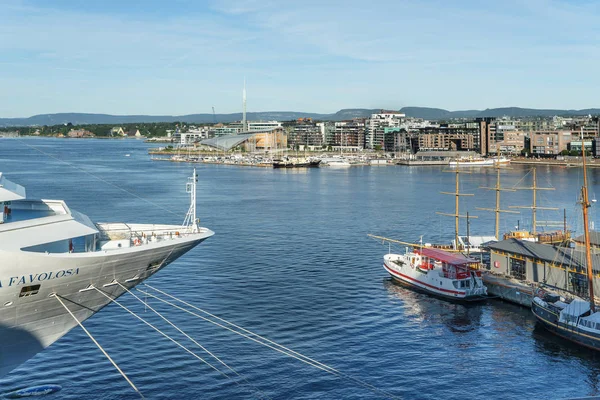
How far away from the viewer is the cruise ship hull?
32.6 ft

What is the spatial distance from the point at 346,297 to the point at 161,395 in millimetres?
9638

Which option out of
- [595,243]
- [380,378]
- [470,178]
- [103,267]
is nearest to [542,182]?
[470,178]

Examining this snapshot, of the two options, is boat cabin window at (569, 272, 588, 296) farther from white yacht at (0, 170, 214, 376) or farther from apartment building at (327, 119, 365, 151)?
apartment building at (327, 119, 365, 151)

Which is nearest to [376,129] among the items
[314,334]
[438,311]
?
[438,311]

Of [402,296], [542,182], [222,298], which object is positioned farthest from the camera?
[542,182]

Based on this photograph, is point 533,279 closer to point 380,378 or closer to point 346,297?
point 346,297

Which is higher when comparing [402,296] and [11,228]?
[11,228]

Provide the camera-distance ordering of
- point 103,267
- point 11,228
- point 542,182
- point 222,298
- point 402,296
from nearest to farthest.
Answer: point 11,228 < point 103,267 < point 222,298 < point 402,296 < point 542,182

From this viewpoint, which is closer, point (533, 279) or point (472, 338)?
point (472, 338)

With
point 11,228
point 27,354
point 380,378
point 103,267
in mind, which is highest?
point 11,228

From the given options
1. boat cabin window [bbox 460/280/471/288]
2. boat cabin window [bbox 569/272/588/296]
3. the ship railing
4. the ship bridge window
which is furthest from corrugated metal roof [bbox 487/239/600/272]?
the ship bridge window

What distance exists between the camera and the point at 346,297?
2322 centimetres

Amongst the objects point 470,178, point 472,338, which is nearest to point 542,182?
point 470,178

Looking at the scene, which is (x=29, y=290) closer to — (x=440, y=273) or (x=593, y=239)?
(x=440, y=273)
